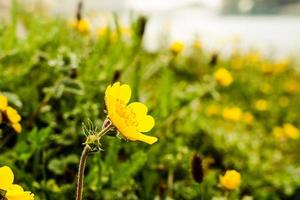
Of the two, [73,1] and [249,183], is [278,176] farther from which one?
[73,1]

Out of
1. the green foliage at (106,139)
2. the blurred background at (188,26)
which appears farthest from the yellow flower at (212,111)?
the blurred background at (188,26)

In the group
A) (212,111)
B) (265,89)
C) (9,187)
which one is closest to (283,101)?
(265,89)

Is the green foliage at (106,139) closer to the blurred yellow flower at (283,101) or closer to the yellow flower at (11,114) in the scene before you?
the yellow flower at (11,114)

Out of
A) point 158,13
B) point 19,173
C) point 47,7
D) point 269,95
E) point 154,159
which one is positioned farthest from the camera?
point 158,13

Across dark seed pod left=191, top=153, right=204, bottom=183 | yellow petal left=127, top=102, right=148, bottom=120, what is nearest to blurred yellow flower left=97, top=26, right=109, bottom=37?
dark seed pod left=191, top=153, right=204, bottom=183

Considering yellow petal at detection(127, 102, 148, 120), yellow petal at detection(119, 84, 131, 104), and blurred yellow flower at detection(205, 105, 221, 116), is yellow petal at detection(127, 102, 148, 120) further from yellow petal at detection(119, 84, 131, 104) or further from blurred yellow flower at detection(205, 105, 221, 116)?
blurred yellow flower at detection(205, 105, 221, 116)

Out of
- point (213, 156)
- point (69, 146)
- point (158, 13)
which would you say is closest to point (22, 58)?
point (69, 146)
